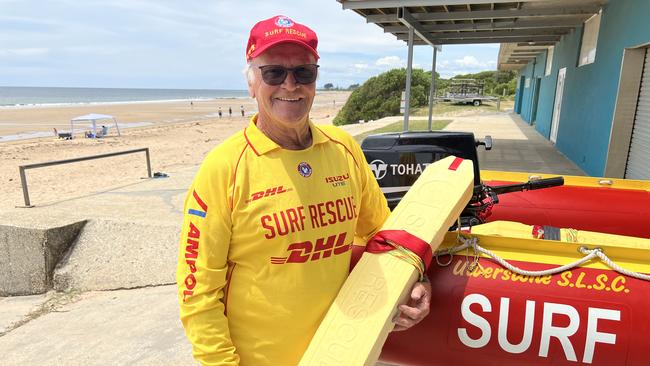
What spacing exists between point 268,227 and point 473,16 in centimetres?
793

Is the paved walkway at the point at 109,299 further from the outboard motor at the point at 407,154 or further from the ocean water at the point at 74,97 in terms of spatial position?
the ocean water at the point at 74,97

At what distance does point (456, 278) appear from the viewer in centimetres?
193

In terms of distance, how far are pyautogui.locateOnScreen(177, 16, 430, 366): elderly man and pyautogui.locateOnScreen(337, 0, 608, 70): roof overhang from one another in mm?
5636

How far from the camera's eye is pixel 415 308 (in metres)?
1.55

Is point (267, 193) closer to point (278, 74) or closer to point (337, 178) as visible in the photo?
point (337, 178)

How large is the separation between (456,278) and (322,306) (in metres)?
0.78

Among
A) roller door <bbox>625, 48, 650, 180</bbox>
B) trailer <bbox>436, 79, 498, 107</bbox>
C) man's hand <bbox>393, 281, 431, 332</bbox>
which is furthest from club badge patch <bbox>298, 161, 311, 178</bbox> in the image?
trailer <bbox>436, 79, 498, 107</bbox>

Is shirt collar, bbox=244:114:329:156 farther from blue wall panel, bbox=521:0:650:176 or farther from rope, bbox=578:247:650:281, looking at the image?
blue wall panel, bbox=521:0:650:176

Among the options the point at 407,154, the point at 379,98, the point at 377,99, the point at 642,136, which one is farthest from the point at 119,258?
the point at 379,98

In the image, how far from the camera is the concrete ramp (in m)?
4.38

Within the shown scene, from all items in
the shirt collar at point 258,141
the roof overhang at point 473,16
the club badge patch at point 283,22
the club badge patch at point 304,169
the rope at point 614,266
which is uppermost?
the roof overhang at point 473,16

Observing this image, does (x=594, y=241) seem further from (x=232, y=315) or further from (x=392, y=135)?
(x=232, y=315)

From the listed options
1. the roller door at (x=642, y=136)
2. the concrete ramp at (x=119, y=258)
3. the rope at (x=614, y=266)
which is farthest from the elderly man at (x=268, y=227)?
the roller door at (x=642, y=136)

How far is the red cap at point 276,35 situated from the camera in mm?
1302
